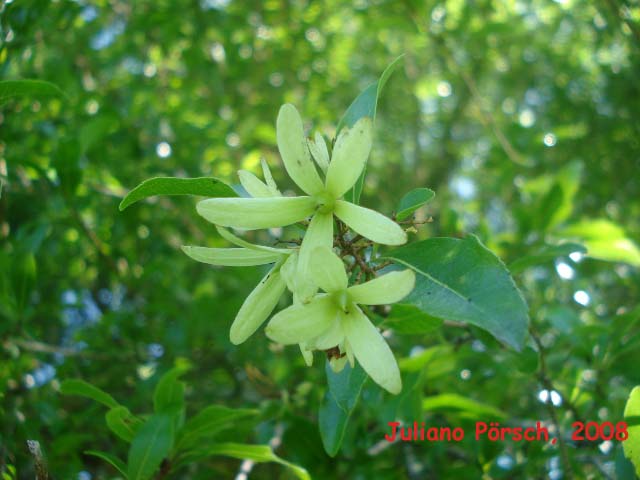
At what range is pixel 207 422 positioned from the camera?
1346 mm

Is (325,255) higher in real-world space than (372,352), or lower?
higher

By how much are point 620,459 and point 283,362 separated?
964mm

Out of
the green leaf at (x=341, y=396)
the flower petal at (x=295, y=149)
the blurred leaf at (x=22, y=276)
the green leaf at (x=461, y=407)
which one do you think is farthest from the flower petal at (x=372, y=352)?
the blurred leaf at (x=22, y=276)

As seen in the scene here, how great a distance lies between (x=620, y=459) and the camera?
1.35 m

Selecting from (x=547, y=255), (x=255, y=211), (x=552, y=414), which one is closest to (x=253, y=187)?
(x=255, y=211)

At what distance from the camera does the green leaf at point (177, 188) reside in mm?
998

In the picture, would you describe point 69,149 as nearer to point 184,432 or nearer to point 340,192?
point 184,432

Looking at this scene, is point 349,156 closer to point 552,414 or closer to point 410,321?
point 410,321

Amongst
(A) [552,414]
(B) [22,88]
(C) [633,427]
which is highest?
(B) [22,88]

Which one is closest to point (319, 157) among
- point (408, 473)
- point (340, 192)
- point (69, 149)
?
point (340, 192)

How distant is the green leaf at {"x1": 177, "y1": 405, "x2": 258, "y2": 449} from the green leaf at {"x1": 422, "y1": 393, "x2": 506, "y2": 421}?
0.54 meters

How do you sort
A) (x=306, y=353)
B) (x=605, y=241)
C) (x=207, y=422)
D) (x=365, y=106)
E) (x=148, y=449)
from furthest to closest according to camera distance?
(x=605, y=241), (x=207, y=422), (x=148, y=449), (x=365, y=106), (x=306, y=353)

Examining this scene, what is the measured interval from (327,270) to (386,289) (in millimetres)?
89

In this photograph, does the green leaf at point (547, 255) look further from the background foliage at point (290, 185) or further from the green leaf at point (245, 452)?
the green leaf at point (245, 452)
